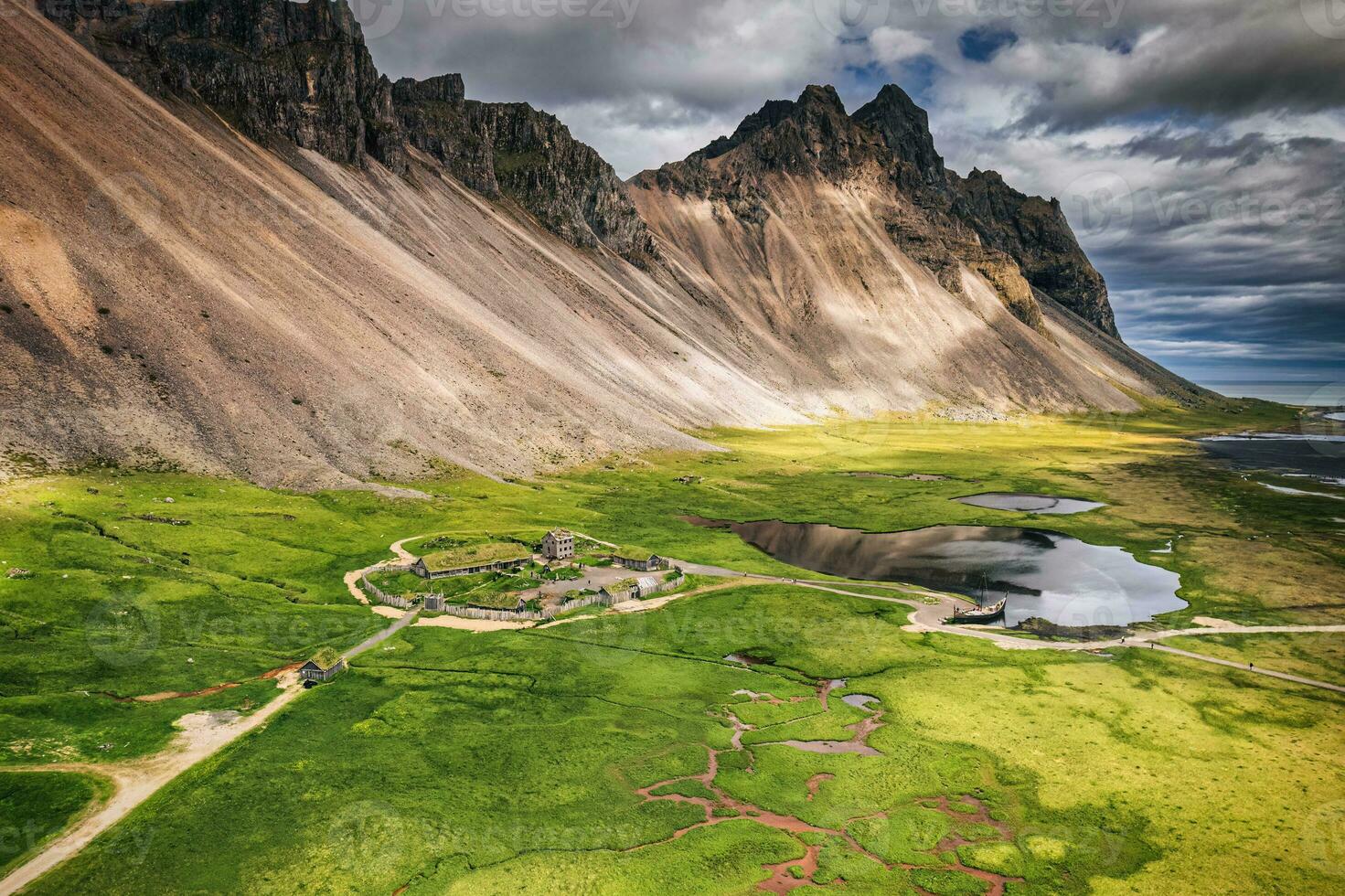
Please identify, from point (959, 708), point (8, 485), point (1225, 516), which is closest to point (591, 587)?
point (959, 708)

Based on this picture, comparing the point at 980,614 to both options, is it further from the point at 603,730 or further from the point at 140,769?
the point at 140,769

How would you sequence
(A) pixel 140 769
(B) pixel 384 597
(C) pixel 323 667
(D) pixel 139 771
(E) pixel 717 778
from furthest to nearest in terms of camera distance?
1. (B) pixel 384 597
2. (C) pixel 323 667
3. (E) pixel 717 778
4. (A) pixel 140 769
5. (D) pixel 139 771

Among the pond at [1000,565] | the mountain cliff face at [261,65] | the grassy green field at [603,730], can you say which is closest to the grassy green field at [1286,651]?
the grassy green field at [603,730]

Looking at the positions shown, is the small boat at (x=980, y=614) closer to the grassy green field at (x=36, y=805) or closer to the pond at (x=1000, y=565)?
the pond at (x=1000, y=565)

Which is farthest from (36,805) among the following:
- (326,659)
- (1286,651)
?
(1286,651)

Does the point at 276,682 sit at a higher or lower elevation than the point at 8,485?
lower

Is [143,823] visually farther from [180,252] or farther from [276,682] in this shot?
[180,252]
